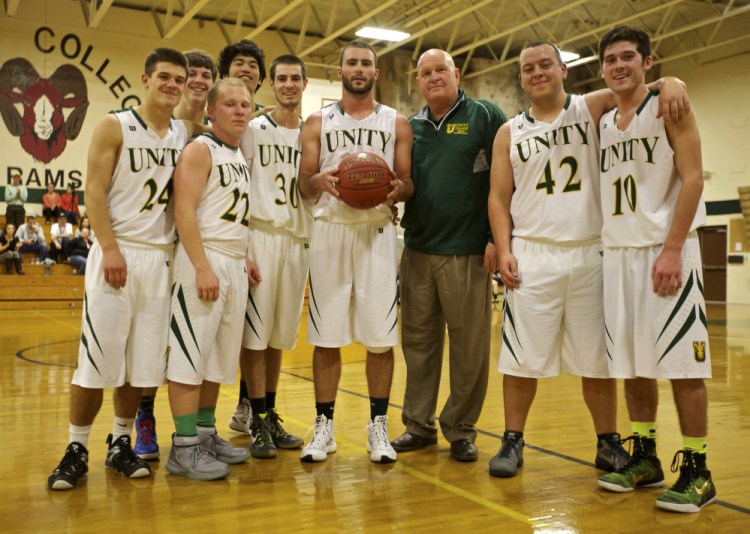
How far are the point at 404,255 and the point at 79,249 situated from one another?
44.8 ft

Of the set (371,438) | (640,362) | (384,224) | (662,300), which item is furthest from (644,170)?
(371,438)

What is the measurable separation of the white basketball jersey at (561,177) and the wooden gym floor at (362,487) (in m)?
1.21

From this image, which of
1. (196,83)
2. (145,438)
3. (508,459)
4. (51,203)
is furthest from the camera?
(51,203)

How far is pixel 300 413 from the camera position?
4.94 metres

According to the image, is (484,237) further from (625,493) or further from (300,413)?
(300,413)

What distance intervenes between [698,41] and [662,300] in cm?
1937

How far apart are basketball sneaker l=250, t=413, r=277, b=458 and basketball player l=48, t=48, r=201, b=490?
60 centimetres

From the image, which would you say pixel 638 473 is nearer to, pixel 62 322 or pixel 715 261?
pixel 62 322

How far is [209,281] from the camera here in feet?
11.0

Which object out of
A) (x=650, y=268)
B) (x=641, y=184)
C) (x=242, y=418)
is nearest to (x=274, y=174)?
(x=242, y=418)

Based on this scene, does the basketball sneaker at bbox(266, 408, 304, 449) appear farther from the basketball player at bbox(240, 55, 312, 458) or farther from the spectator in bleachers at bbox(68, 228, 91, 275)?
the spectator in bleachers at bbox(68, 228, 91, 275)

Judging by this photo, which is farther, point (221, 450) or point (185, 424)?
point (221, 450)

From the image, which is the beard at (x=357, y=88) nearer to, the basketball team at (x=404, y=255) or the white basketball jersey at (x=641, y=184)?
the basketball team at (x=404, y=255)

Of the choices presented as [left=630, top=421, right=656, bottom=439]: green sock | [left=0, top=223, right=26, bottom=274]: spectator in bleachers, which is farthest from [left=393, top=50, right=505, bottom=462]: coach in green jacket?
[left=0, top=223, right=26, bottom=274]: spectator in bleachers
